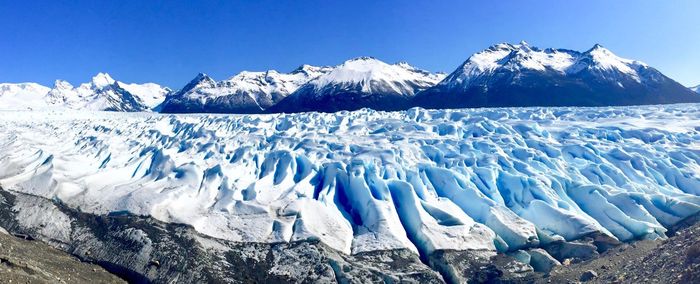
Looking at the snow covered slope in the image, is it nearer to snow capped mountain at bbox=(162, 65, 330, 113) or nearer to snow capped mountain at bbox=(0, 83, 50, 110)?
snow capped mountain at bbox=(0, 83, 50, 110)

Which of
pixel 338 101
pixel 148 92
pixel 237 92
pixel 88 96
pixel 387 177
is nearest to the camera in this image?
pixel 387 177

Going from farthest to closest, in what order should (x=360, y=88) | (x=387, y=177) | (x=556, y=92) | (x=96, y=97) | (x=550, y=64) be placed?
(x=96, y=97) < (x=360, y=88) < (x=550, y=64) < (x=556, y=92) < (x=387, y=177)

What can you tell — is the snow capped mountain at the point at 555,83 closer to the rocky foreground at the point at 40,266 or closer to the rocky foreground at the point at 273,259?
the rocky foreground at the point at 273,259

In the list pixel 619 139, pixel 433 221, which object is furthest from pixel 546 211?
pixel 619 139

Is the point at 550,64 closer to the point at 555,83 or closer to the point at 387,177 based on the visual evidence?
the point at 555,83

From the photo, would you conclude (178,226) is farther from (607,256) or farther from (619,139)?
(619,139)

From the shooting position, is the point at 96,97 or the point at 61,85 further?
the point at 61,85

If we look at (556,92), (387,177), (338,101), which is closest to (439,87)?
(338,101)

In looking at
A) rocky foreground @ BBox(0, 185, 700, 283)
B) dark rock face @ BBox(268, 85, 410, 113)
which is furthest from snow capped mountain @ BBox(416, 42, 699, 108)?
rocky foreground @ BBox(0, 185, 700, 283)
